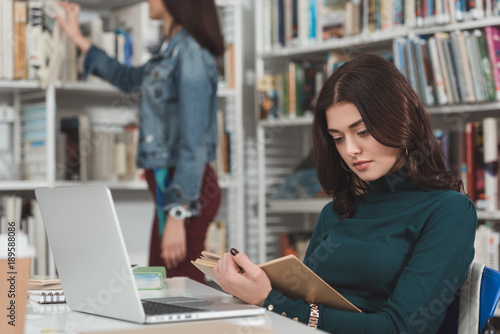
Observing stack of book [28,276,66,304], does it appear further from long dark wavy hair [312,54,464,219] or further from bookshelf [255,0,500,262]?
bookshelf [255,0,500,262]

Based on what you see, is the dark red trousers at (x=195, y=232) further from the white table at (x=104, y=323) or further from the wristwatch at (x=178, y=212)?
the white table at (x=104, y=323)

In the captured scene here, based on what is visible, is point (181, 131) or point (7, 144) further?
point (7, 144)

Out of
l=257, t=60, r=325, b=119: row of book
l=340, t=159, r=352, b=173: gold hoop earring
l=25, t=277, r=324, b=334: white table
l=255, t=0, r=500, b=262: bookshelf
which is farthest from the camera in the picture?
l=257, t=60, r=325, b=119: row of book

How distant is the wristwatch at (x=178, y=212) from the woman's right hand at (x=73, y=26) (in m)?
0.89

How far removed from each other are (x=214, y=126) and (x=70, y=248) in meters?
1.33

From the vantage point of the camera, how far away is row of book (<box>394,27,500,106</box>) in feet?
9.11

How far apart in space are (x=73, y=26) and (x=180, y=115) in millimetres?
814

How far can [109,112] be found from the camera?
11.1 ft

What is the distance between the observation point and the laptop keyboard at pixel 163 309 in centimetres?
116

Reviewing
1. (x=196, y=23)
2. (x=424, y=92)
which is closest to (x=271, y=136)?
(x=424, y=92)

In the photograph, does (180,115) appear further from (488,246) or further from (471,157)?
(488,246)

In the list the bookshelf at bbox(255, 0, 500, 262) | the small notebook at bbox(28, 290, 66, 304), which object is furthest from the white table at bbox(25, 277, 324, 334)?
the bookshelf at bbox(255, 0, 500, 262)

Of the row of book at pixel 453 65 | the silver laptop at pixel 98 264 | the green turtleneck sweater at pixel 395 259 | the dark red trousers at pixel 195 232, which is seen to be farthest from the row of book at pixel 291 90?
the silver laptop at pixel 98 264

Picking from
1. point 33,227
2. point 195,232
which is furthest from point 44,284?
point 33,227
